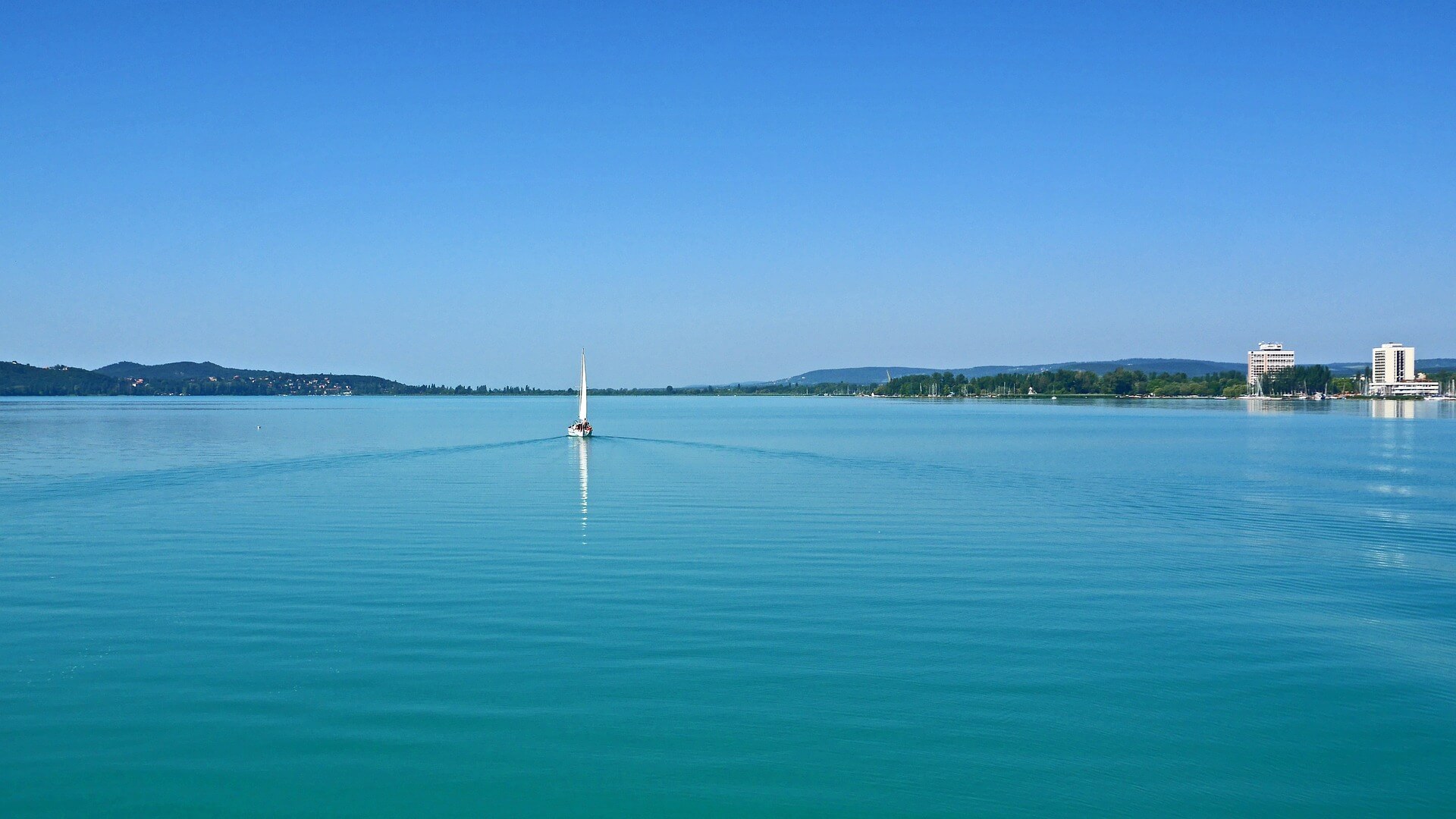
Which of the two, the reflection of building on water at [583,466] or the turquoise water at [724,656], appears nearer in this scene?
the turquoise water at [724,656]

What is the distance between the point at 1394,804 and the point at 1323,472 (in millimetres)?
36082

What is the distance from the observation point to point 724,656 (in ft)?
39.8

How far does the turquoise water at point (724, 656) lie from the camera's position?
8.52 meters

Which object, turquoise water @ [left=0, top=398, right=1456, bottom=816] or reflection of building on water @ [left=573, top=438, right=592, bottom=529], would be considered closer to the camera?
turquoise water @ [left=0, top=398, right=1456, bottom=816]

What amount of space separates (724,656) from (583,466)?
32666mm

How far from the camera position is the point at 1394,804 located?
327 inches

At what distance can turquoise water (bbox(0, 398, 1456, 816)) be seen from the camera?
27.9 ft

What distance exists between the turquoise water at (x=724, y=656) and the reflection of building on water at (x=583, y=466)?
75cm

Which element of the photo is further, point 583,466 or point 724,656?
point 583,466

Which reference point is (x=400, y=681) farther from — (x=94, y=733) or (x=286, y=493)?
(x=286, y=493)

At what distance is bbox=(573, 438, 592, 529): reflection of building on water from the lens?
26.7 meters

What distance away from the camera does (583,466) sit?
4416 centimetres

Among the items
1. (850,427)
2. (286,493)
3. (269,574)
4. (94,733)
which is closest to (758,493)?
(286,493)

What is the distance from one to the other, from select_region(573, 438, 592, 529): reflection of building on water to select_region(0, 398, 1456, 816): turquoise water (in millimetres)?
746
